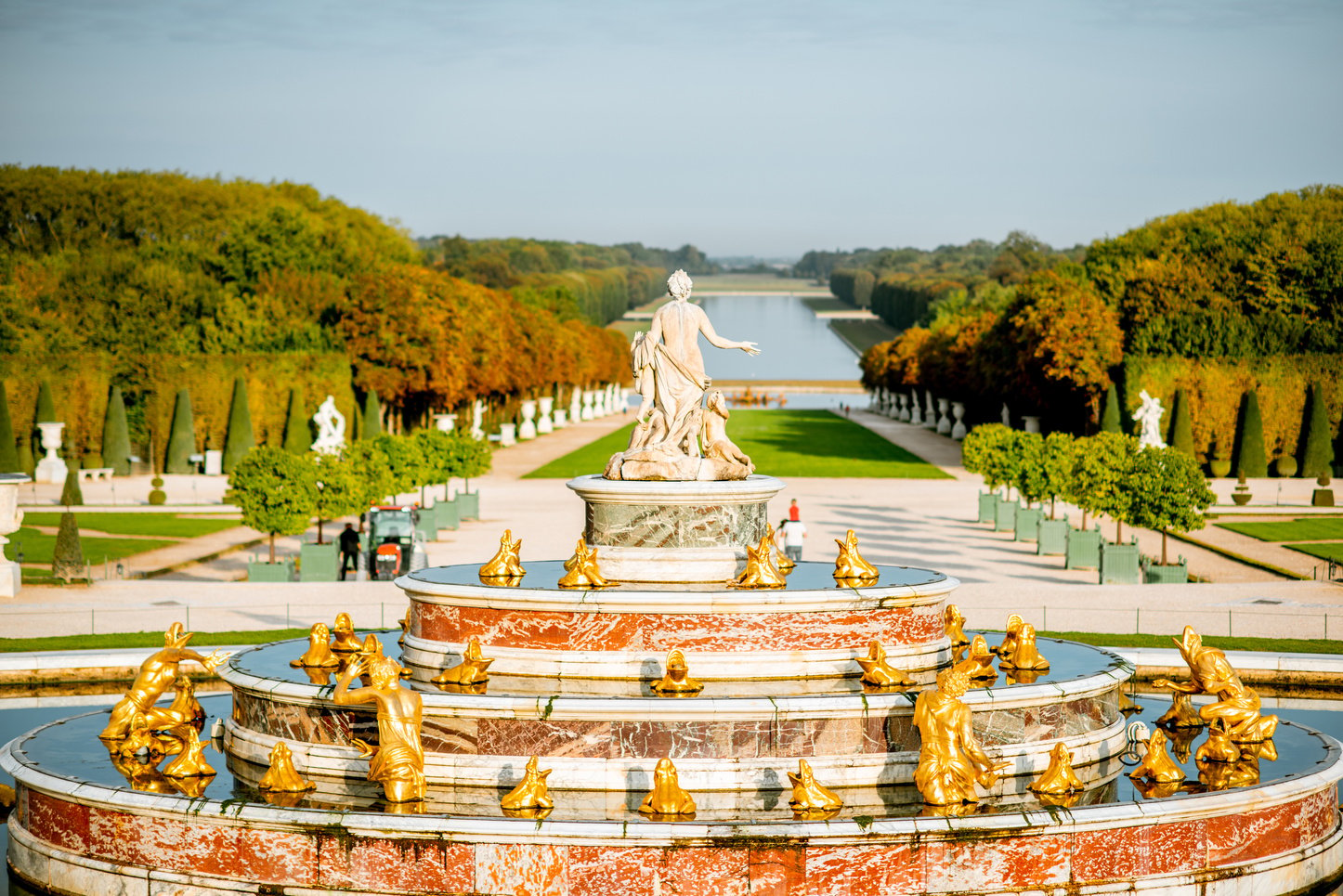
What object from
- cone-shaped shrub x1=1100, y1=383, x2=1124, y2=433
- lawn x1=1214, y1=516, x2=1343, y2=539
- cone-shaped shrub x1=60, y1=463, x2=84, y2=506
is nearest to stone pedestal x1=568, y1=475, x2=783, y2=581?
lawn x1=1214, y1=516, x2=1343, y2=539

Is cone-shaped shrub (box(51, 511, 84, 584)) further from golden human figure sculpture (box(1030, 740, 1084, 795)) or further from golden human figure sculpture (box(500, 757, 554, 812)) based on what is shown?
golden human figure sculpture (box(1030, 740, 1084, 795))

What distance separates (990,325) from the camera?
79.1 m

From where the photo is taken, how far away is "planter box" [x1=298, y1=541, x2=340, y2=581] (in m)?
31.2

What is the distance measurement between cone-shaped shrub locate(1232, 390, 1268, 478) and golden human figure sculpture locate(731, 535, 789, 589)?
48.4 meters

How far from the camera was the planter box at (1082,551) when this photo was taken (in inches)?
1345

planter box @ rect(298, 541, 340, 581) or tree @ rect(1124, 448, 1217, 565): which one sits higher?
tree @ rect(1124, 448, 1217, 565)

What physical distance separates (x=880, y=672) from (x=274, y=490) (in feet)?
63.0

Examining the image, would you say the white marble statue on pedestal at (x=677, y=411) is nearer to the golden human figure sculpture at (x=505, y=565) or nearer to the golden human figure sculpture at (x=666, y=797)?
the golden human figure sculpture at (x=505, y=565)

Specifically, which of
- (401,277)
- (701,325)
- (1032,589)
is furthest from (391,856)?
(401,277)

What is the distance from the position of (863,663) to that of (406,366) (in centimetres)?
5499

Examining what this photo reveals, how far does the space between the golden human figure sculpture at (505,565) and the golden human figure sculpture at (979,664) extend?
5.56 meters

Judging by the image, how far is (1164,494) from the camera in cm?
3269

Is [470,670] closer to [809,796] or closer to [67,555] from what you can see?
[809,796]

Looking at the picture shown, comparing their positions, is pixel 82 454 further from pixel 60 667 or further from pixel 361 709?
pixel 361 709
